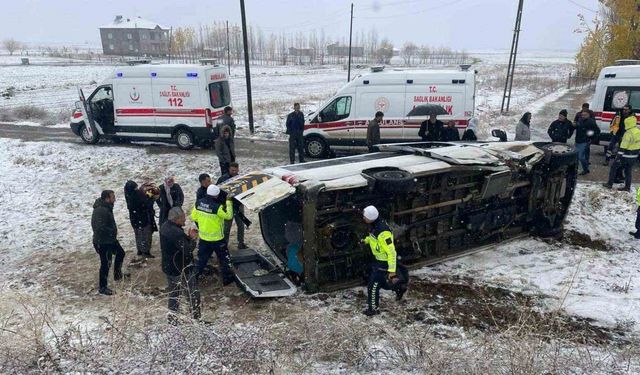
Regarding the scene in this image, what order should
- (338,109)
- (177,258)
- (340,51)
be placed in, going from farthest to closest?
(340,51) < (338,109) < (177,258)

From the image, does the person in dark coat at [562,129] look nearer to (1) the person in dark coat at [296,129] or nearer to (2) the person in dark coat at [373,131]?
(2) the person in dark coat at [373,131]

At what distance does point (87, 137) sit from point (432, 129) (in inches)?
444

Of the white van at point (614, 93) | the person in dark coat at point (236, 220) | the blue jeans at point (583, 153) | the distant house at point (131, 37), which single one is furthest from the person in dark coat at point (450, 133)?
the distant house at point (131, 37)

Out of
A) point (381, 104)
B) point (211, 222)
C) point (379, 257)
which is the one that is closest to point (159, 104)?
point (381, 104)

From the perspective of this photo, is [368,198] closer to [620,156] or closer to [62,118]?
[620,156]

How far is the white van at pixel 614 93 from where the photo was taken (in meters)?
12.0

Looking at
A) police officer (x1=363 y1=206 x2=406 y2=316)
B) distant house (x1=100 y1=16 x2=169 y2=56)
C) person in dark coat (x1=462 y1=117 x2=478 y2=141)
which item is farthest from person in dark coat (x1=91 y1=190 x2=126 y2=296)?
distant house (x1=100 y1=16 x2=169 y2=56)

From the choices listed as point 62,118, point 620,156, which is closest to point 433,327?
point 620,156

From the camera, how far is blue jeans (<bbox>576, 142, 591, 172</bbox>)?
10727 mm

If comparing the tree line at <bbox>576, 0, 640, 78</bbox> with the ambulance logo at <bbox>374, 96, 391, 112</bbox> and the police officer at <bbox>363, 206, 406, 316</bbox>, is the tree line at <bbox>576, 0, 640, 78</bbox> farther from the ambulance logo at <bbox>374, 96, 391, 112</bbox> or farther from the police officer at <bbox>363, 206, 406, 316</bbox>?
the police officer at <bbox>363, 206, 406, 316</bbox>

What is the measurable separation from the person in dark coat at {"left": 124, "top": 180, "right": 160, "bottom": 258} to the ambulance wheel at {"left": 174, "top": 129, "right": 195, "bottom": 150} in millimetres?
6963

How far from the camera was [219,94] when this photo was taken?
46.5 ft

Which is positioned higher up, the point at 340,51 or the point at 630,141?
the point at 340,51

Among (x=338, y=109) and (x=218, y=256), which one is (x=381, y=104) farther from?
(x=218, y=256)
